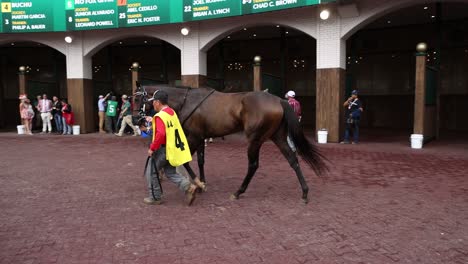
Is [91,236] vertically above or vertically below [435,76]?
below

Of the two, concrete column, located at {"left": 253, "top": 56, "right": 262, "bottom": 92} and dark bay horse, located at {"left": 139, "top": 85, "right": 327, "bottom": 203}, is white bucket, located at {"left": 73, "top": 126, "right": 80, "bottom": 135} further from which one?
dark bay horse, located at {"left": 139, "top": 85, "right": 327, "bottom": 203}

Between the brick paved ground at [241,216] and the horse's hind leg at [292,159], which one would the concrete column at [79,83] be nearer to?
the brick paved ground at [241,216]

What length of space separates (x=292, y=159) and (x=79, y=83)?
1317 centimetres

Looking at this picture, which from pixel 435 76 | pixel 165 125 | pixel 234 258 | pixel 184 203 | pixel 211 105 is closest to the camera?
pixel 234 258

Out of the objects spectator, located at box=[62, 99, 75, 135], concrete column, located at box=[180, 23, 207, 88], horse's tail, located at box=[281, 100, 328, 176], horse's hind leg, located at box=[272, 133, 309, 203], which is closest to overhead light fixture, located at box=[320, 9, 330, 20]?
concrete column, located at box=[180, 23, 207, 88]

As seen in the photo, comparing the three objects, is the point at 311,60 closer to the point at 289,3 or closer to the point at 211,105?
the point at 289,3

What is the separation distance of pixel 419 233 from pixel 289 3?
898 cm

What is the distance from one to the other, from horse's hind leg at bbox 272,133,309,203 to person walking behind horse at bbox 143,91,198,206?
139cm

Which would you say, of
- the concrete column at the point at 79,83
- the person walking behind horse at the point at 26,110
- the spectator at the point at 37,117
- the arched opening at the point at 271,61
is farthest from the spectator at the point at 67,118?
the arched opening at the point at 271,61

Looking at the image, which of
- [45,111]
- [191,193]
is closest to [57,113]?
[45,111]

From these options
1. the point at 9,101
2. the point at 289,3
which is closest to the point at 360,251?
the point at 289,3

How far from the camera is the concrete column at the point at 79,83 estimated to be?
1578cm

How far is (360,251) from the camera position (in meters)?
3.62

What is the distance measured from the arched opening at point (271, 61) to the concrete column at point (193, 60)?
13.2 ft
